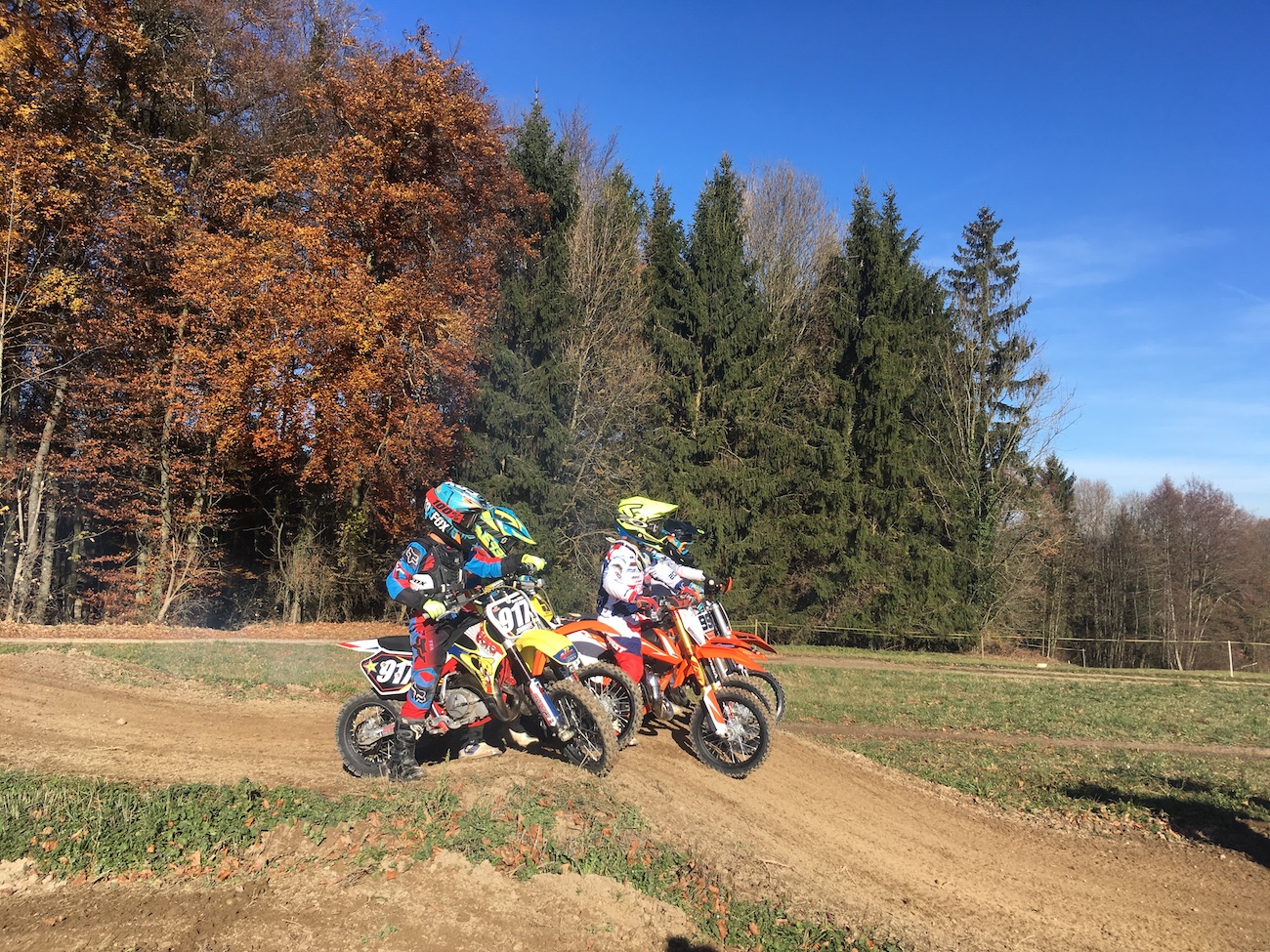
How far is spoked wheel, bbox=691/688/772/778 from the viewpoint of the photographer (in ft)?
23.5

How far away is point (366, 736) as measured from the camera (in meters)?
6.65

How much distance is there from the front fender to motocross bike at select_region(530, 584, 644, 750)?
16.3 inches

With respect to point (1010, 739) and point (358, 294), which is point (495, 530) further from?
point (358, 294)

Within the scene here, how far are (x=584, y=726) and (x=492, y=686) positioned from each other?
2.78 feet

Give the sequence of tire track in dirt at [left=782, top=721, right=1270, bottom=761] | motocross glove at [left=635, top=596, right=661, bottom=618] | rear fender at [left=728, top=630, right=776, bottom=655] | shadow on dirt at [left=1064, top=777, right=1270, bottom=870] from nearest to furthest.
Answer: shadow on dirt at [left=1064, top=777, right=1270, bottom=870], motocross glove at [left=635, top=596, right=661, bottom=618], rear fender at [left=728, top=630, right=776, bottom=655], tire track in dirt at [left=782, top=721, right=1270, bottom=761]

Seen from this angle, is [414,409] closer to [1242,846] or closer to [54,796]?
[54,796]

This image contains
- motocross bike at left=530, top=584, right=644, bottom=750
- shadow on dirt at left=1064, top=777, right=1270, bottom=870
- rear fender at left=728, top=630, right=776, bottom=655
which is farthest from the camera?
rear fender at left=728, top=630, right=776, bottom=655

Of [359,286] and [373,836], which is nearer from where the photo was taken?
[373,836]

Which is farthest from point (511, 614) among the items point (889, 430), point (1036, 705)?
point (889, 430)

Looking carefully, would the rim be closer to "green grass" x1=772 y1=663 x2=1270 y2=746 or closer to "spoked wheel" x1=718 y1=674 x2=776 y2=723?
"spoked wheel" x1=718 y1=674 x2=776 y2=723

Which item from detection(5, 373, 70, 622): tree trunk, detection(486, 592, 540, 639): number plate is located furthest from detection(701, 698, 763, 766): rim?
detection(5, 373, 70, 622): tree trunk

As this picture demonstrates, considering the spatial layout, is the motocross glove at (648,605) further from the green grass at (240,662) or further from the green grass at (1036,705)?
the green grass at (1036,705)

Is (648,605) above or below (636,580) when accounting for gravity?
below

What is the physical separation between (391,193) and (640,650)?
1800 centimetres
